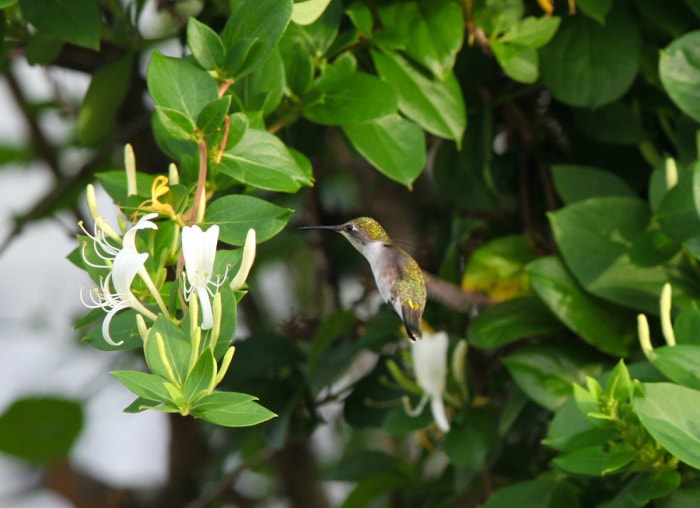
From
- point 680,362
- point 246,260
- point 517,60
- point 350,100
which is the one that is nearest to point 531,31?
point 517,60

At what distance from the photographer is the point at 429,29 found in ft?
3.06

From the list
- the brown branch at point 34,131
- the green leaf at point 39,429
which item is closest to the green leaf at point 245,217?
the green leaf at point 39,429

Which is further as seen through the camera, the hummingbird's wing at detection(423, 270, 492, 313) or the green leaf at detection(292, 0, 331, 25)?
the hummingbird's wing at detection(423, 270, 492, 313)

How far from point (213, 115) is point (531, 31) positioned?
0.42 meters

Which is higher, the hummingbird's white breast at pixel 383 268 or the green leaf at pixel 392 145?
the green leaf at pixel 392 145

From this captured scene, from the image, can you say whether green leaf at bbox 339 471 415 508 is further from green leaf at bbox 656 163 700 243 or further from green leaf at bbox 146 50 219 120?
green leaf at bbox 146 50 219 120

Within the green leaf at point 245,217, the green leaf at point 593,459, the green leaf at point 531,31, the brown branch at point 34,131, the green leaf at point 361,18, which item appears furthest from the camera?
the brown branch at point 34,131

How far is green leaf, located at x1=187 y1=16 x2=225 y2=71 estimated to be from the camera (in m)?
0.71

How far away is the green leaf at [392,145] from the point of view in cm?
88

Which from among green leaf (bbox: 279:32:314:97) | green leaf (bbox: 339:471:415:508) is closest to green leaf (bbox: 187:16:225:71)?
green leaf (bbox: 279:32:314:97)

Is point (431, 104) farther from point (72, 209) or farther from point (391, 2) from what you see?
Answer: point (72, 209)

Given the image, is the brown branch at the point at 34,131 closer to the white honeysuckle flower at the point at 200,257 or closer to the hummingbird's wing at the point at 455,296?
the hummingbird's wing at the point at 455,296

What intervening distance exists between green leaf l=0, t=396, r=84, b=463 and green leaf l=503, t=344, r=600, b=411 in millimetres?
859

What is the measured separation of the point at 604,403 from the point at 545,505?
192 millimetres
